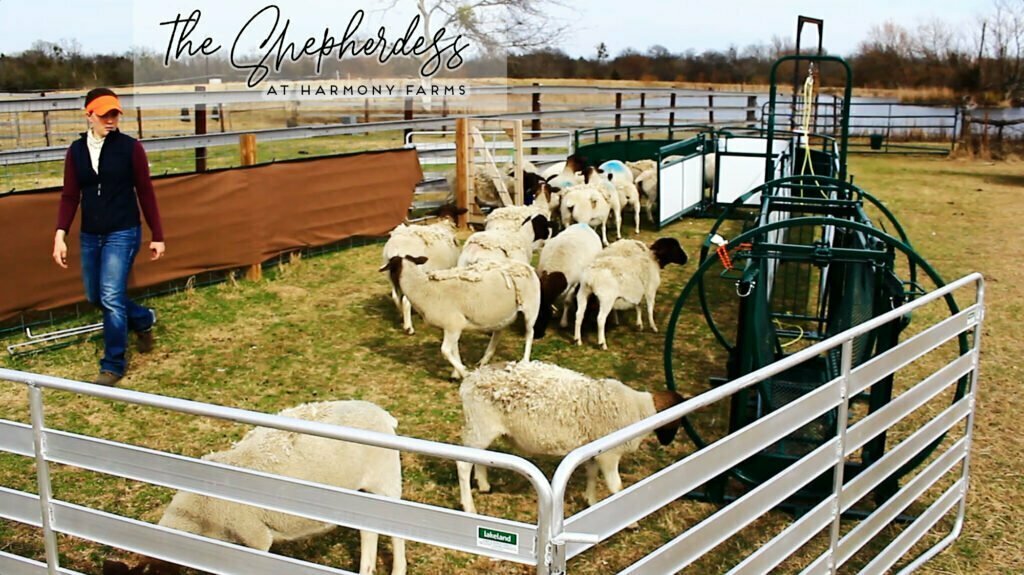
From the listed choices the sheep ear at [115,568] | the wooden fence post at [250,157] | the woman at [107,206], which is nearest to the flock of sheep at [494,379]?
the sheep ear at [115,568]

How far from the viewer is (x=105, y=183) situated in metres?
6.23

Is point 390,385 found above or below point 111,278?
below

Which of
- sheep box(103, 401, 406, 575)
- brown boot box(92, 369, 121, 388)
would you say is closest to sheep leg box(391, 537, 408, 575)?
sheep box(103, 401, 406, 575)

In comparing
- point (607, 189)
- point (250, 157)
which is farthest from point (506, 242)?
point (607, 189)

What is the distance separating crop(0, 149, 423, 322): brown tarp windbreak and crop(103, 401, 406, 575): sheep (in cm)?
459

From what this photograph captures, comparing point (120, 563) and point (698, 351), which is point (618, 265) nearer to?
point (698, 351)

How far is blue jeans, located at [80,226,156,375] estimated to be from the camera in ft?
20.8

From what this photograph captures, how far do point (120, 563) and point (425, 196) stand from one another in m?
11.9

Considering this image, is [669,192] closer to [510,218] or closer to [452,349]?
[510,218]

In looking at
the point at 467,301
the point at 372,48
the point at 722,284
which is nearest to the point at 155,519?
the point at 467,301

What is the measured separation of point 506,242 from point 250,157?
340 cm

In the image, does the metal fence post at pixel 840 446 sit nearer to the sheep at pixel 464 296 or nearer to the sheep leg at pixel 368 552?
the sheep leg at pixel 368 552

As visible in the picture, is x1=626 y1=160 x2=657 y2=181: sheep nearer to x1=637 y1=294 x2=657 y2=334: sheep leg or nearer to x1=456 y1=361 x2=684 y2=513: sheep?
x1=637 y1=294 x2=657 y2=334: sheep leg

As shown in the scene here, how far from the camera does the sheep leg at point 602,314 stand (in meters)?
7.59
